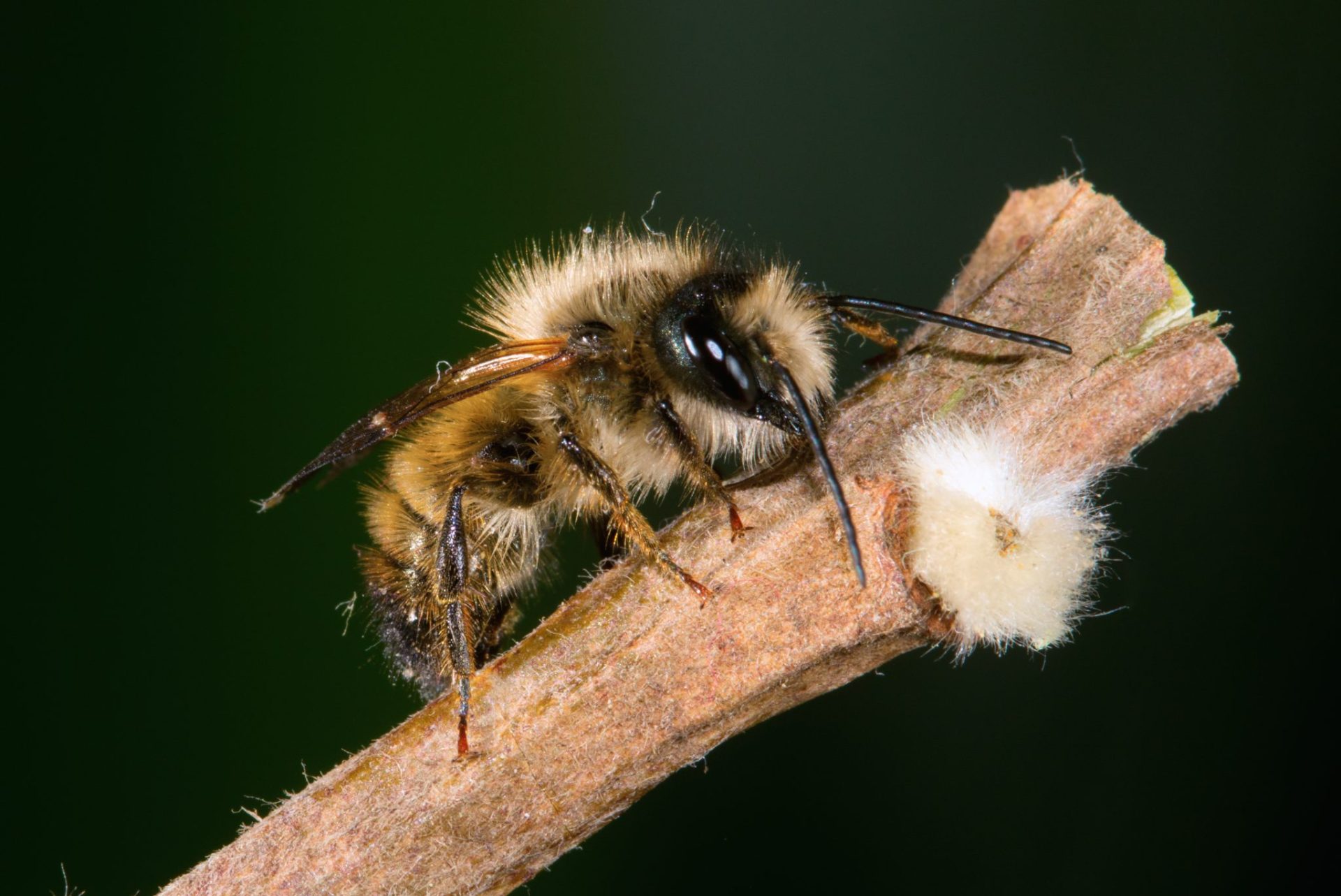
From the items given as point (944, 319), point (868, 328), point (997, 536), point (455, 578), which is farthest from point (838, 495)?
point (455, 578)

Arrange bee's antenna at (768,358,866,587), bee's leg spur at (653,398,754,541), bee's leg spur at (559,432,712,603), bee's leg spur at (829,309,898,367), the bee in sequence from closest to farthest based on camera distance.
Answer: bee's antenna at (768,358,866,587) → bee's leg spur at (559,432,712,603) → bee's leg spur at (653,398,754,541) → the bee → bee's leg spur at (829,309,898,367)

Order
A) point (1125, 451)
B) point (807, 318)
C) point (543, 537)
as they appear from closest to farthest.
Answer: point (1125, 451) < point (807, 318) < point (543, 537)

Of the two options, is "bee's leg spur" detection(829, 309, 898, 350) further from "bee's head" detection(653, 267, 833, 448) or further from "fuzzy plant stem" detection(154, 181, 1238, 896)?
"fuzzy plant stem" detection(154, 181, 1238, 896)

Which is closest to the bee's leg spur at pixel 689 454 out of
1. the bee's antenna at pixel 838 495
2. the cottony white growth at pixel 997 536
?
the bee's antenna at pixel 838 495

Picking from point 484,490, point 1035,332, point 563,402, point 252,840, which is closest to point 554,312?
point 563,402

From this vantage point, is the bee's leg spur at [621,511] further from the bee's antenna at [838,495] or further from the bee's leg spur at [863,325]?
the bee's leg spur at [863,325]

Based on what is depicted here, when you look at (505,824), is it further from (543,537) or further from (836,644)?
(543,537)

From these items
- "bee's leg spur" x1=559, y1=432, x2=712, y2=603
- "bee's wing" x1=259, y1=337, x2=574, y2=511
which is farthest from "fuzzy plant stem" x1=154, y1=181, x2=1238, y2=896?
"bee's wing" x1=259, y1=337, x2=574, y2=511
